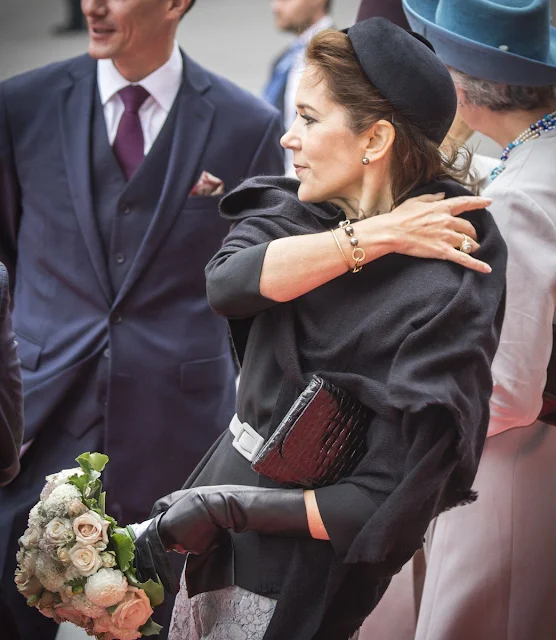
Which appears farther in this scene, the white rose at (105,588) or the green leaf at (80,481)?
the green leaf at (80,481)

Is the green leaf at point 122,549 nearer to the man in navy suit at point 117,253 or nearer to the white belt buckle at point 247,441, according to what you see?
the white belt buckle at point 247,441

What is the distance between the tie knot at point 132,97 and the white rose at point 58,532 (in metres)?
1.44

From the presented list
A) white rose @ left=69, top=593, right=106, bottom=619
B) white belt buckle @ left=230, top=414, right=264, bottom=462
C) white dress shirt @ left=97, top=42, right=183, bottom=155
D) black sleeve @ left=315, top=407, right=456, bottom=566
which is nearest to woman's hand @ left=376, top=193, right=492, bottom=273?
black sleeve @ left=315, top=407, right=456, bottom=566

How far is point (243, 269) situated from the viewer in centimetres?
192

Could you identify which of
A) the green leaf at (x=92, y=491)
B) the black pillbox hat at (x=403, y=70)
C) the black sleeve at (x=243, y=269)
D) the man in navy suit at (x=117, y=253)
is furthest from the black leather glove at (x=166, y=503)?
the man in navy suit at (x=117, y=253)

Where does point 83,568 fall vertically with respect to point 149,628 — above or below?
above

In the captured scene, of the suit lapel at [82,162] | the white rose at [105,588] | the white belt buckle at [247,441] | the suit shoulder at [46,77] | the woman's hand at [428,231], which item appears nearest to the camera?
the white rose at [105,588]

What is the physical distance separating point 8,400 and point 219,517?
1.87 feet

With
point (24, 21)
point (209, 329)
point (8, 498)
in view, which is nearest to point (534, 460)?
point (209, 329)

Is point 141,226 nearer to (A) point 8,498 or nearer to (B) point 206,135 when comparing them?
(B) point 206,135

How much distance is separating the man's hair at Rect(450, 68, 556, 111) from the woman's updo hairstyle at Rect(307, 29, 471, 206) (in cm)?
82

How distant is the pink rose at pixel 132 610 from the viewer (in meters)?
1.83

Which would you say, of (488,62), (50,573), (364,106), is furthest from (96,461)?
(488,62)

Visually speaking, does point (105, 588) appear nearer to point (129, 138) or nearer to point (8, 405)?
point (8, 405)
